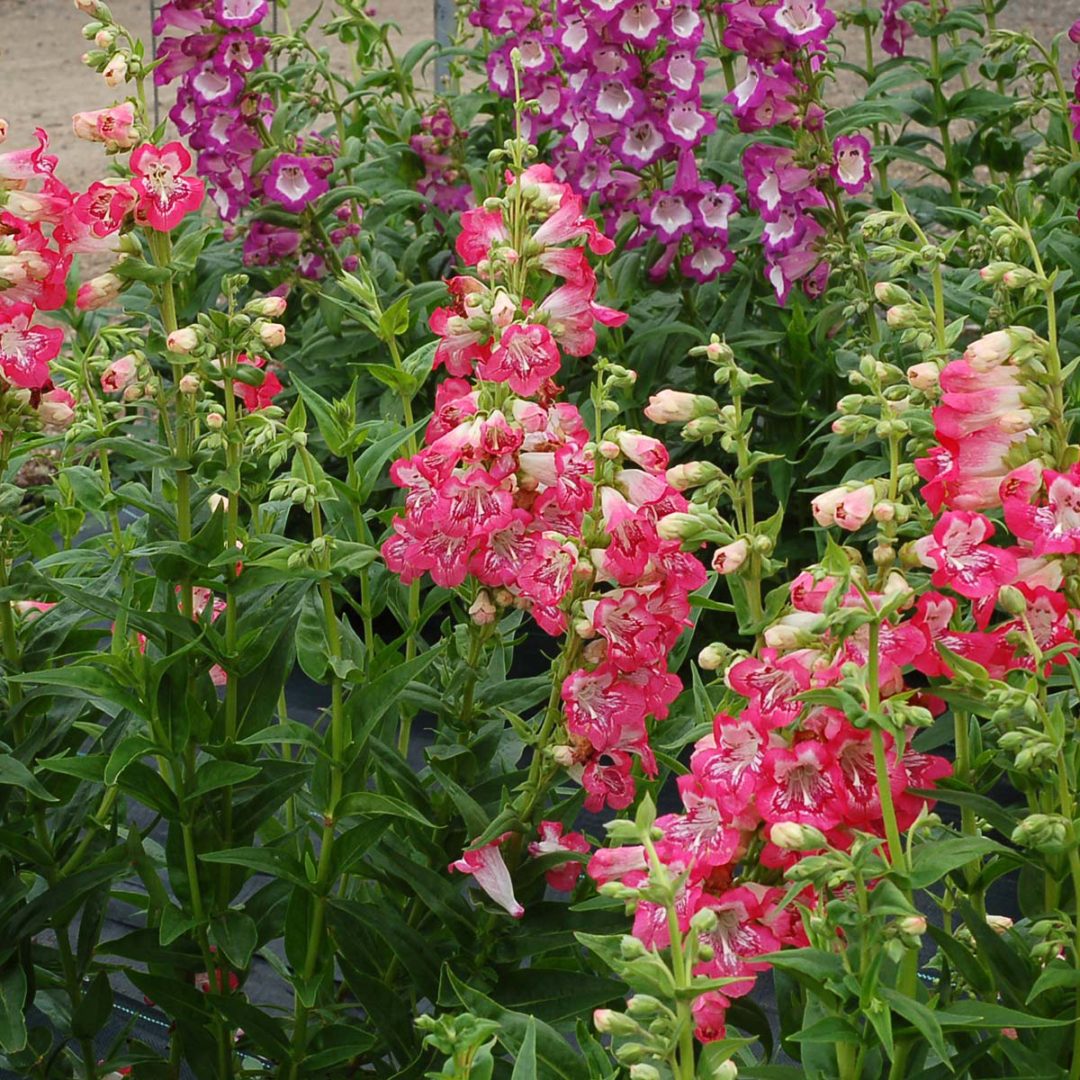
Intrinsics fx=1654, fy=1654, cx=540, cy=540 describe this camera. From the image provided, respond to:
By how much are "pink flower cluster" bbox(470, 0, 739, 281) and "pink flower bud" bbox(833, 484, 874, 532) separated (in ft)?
6.13

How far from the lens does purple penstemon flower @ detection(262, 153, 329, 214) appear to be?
359 centimetres

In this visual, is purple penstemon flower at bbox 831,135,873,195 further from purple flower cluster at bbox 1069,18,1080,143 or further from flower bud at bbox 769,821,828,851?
flower bud at bbox 769,821,828,851

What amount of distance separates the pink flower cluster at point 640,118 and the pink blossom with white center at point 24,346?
5.17 ft

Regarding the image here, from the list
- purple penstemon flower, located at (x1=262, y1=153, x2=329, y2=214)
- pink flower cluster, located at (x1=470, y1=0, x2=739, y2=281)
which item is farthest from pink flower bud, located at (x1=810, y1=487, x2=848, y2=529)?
purple penstemon flower, located at (x1=262, y1=153, x2=329, y2=214)

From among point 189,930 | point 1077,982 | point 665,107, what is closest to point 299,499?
point 189,930

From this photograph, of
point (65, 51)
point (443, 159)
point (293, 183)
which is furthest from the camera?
point (65, 51)

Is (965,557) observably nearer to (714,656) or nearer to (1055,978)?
(714,656)

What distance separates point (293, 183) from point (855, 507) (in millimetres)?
2521

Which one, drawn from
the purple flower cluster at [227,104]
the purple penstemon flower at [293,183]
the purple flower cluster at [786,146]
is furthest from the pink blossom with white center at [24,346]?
the purple penstemon flower at [293,183]

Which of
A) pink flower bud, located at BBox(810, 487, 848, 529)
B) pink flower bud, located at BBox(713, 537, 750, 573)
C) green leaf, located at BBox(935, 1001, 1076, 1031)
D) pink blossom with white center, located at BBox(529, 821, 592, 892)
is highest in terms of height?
pink flower bud, located at BBox(810, 487, 848, 529)

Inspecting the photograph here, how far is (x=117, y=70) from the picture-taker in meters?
1.80

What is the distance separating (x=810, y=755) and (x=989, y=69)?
10.4ft

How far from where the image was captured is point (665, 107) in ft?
10.4

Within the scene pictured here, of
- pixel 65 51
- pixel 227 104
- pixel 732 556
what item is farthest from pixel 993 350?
pixel 65 51
